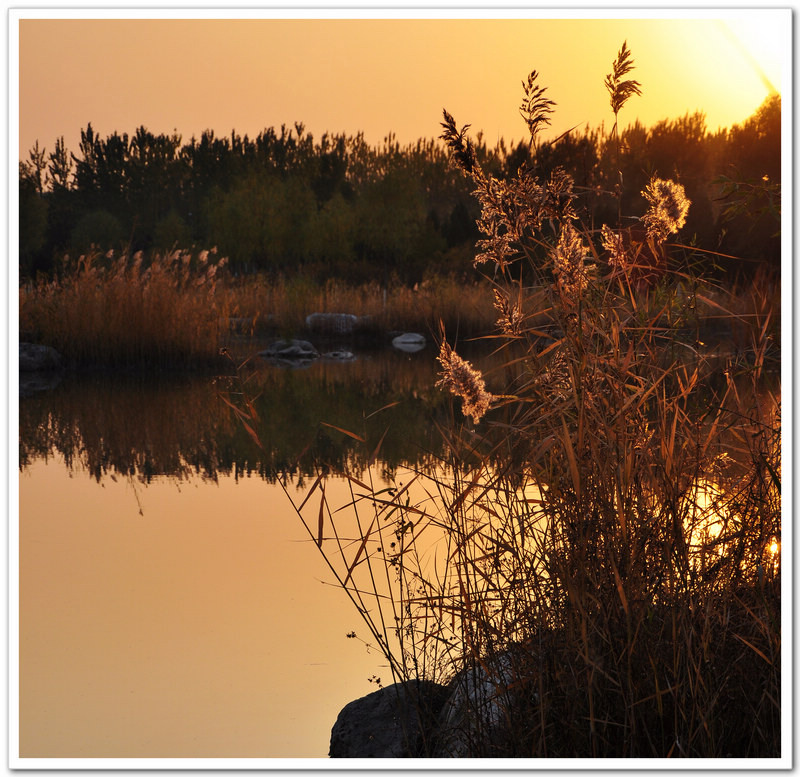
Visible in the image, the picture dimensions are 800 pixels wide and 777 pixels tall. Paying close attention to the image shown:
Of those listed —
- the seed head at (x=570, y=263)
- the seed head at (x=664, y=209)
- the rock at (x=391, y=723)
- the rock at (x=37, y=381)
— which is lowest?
the rock at (x=391, y=723)

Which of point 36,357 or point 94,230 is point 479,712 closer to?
point 36,357

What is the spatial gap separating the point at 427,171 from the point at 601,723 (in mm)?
14277

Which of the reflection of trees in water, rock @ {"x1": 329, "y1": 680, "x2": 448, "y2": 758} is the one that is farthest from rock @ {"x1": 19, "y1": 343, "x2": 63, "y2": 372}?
rock @ {"x1": 329, "y1": 680, "x2": 448, "y2": 758}

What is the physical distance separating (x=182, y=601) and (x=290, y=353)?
10.0m

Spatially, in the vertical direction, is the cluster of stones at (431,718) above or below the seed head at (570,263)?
below

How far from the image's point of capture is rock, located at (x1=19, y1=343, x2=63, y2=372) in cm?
996

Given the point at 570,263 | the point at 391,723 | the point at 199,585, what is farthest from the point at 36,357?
the point at 570,263

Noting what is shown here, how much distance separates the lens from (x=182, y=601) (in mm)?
3305

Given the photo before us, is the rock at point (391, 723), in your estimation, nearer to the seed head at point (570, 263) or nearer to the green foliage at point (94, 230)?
the seed head at point (570, 263)

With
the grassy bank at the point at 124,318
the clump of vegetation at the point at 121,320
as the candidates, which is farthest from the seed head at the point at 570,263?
the clump of vegetation at the point at 121,320

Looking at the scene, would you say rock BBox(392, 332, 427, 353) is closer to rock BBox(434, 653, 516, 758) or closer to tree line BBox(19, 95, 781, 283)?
tree line BBox(19, 95, 781, 283)

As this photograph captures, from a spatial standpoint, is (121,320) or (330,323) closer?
(121,320)

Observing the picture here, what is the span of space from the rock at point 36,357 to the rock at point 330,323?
6041mm

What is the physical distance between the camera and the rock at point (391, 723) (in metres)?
2.27
